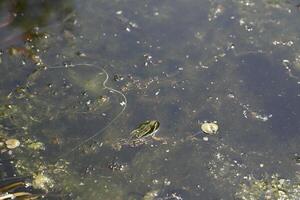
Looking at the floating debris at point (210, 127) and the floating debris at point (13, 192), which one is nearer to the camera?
the floating debris at point (13, 192)

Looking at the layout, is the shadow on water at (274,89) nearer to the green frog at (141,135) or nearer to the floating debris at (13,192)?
the green frog at (141,135)

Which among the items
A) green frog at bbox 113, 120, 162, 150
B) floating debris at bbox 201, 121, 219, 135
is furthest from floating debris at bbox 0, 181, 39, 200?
floating debris at bbox 201, 121, 219, 135

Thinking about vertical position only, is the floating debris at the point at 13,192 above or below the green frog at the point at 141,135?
below

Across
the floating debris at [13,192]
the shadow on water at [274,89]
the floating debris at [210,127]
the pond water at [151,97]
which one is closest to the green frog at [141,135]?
the pond water at [151,97]

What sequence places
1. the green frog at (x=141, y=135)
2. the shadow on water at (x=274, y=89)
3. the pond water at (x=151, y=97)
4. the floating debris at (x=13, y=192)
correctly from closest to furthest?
the floating debris at (x=13, y=192) → the pond water at (x=151, y=97) → the green frog at (x=141, y=135) → the shadow on water at (x=274, y=89)

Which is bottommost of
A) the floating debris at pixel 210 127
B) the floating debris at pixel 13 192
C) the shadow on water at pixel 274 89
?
the floating debris at pixel 13 192

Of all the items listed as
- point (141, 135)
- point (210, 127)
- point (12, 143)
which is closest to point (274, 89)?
point (210, 127)
